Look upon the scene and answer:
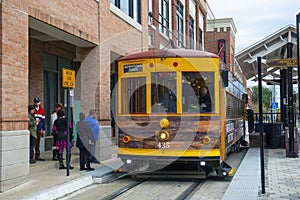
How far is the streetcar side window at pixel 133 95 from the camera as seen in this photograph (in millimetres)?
11064

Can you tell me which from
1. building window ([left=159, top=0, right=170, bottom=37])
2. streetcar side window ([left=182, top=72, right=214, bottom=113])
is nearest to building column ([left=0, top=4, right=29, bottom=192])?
streetcar side window ([left=182, top=72, right=214, bottom=113])

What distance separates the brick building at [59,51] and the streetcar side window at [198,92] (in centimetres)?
376

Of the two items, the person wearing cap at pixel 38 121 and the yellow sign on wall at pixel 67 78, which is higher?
→ the yellow sign on wall at pixel 67 78

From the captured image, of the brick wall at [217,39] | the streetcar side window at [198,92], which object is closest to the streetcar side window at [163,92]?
the streetcar side window at [198,92]

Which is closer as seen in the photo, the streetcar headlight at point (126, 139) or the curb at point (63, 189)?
the curb at point (63, 189)

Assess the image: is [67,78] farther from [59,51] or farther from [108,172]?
[59,51]

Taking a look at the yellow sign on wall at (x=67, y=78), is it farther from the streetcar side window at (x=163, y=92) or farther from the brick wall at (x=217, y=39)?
the brick wall at (x=217, y=39)

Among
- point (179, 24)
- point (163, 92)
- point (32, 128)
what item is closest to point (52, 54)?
point (32, 128)

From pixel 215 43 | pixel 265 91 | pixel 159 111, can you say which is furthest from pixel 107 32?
pixel 265 91

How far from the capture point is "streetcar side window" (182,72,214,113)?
10672 mm

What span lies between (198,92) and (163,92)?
882 mm

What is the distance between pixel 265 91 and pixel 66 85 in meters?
84.9

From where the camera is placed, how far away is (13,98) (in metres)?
9.41

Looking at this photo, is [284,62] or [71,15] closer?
[71,15]
